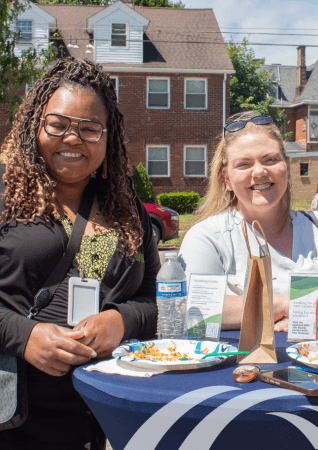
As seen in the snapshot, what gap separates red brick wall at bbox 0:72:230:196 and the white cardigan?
18225 mm

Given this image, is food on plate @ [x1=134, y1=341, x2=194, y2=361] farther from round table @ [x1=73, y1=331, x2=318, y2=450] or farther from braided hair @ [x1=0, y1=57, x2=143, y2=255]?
braided hair @ [x1=0, y1=57, x2=143, y2=255]

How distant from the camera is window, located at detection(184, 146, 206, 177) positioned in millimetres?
21344

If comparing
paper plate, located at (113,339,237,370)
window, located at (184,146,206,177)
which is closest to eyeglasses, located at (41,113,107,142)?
paper plate, located at (113,339,237,370)

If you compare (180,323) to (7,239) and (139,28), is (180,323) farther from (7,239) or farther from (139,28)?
(139,28)

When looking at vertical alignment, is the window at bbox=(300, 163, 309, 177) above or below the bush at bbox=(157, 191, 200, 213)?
above

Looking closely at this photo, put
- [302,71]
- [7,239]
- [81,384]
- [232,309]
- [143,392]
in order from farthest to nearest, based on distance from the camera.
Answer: [302,71]
[232,309]
[7,239]
[81,384]
[143,392]

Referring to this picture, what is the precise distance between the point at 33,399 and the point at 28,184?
2.89 feet

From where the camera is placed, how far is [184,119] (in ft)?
69.0

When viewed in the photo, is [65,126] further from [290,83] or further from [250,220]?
[290,83]

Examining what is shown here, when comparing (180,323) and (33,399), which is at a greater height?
(180,323)

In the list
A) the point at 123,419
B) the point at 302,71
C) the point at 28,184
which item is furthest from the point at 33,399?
the point at 302,71

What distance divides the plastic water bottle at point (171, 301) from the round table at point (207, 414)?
455mm

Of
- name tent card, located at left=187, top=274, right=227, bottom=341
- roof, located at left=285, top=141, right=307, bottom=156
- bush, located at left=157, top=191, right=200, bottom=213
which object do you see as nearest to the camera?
name tent card, located at left=187, top=274, right=227, bottom=341

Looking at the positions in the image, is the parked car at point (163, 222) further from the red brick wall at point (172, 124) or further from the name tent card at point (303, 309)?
the name tent card at point (303, 309)
